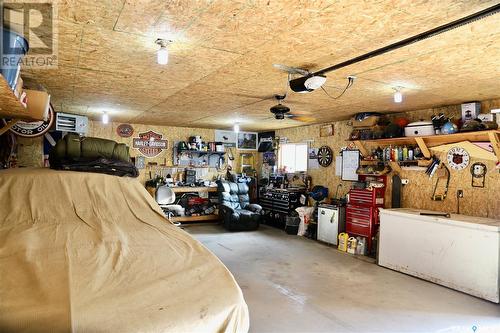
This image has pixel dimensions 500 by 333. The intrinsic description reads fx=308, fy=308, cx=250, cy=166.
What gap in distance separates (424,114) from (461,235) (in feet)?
6.26

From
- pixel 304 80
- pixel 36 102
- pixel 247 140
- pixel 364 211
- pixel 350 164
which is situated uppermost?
pixel 304 80

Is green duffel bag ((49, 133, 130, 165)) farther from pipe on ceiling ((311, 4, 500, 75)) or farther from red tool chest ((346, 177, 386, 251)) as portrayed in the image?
red tool chest ((346, 177, 386, 251))

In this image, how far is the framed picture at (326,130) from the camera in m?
6.27

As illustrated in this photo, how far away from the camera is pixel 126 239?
221 centimetres

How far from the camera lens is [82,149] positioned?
3146mm

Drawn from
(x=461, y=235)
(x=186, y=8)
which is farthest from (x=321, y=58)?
(x=461, y=235)

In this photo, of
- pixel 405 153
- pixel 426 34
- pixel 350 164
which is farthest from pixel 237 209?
pixel 426 34

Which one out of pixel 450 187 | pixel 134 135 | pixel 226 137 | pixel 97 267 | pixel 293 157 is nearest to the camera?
pixel 97 267

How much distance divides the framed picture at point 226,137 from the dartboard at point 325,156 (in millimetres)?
2570

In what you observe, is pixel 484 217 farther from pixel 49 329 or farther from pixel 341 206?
pixel 49 329

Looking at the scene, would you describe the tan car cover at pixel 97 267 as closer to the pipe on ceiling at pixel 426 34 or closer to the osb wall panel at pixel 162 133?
Answer: the pipe on ceiling at pixel 426 34

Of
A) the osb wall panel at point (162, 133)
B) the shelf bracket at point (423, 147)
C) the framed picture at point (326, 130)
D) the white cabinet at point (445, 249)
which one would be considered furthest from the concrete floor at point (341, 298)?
the osb wall panel at point (162, 133)

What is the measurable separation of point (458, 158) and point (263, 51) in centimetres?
338

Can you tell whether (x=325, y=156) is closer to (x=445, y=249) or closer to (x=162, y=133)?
(x=445, y=249)
